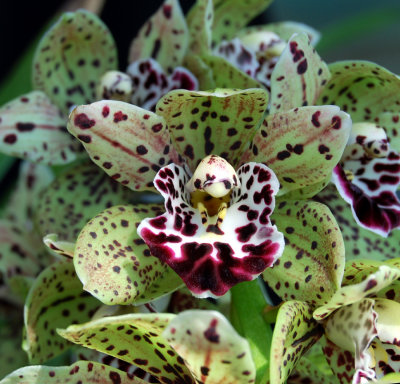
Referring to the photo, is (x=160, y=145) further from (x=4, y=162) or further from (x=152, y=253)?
(x=4, y=162)

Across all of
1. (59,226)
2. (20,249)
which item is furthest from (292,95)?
(20,249)

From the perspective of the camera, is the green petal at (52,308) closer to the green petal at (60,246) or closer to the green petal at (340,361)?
the green petal at (60,246)

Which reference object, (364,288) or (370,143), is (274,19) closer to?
(370,143)

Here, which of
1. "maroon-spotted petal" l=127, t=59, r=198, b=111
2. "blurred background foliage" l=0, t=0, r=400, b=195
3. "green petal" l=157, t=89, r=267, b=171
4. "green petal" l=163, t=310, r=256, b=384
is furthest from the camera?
"blurred background foliage" l=0, t=0, r=400, b=195

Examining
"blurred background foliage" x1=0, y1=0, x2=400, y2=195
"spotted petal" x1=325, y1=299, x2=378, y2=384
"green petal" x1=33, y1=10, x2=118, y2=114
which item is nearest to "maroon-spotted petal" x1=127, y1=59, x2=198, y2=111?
"green petal" x1=33, y1=10, x2=118, y2=114

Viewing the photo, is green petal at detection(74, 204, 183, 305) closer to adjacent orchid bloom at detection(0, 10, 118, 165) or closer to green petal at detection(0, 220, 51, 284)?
adjacent orchid bloom at detection(0, 10, 118, 165)

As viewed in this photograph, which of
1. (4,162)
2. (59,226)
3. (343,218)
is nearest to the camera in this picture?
(343,218)
